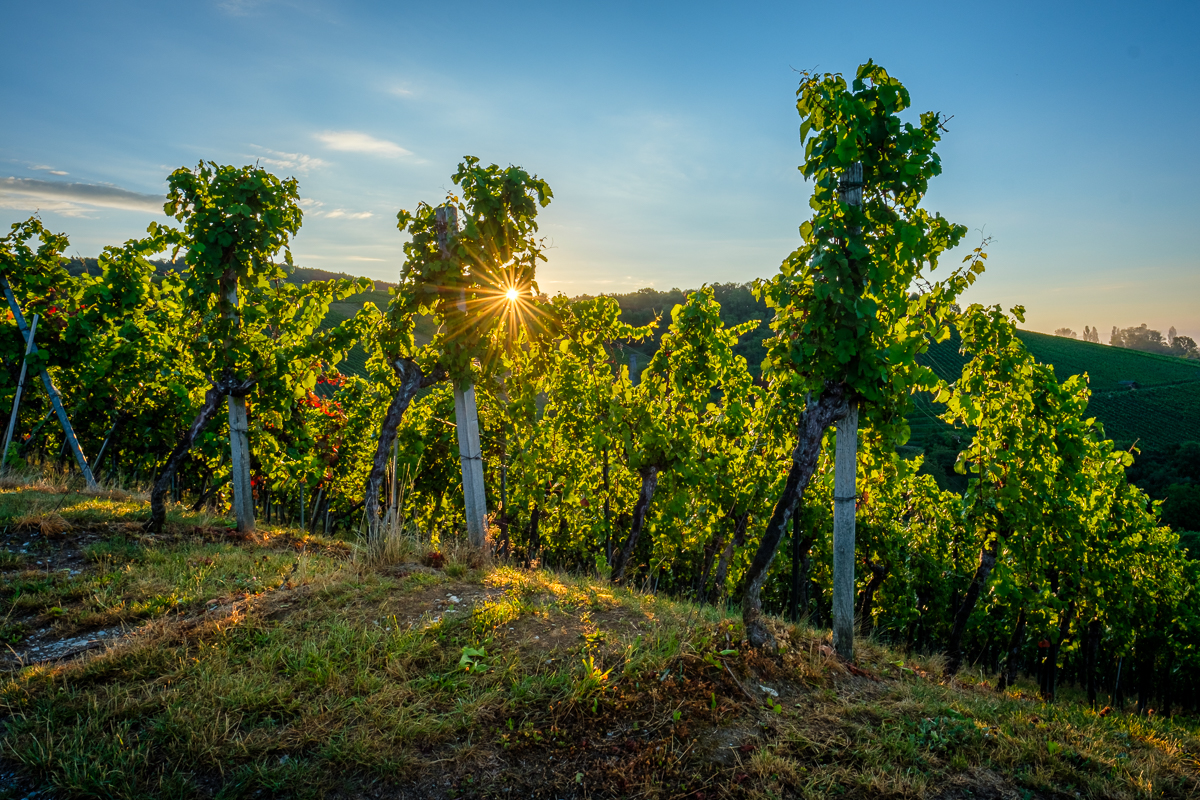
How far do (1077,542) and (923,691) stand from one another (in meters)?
7.29

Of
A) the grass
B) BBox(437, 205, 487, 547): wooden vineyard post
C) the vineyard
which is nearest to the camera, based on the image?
the grass

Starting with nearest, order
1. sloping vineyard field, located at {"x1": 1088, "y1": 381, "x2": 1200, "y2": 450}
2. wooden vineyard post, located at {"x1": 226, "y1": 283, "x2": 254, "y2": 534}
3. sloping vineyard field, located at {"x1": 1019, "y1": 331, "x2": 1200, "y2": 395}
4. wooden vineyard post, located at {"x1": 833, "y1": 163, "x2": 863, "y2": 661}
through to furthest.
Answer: wooden vineyard post, located at {"x1": 833, "y1": 163, "x2": 863, "y2": 661}, wooden vineyard post, located at {"x1": 226, "y1": 283, "x2": 254, "y2": 534}, sloping vineyard field, located at {"x1": 1088, "y1": 381, "x2": 1200, "y2": 450}, sloping vineyard field, located at {"x1": 1019, "y1": 331, "x2": 1200, "y2": 395}

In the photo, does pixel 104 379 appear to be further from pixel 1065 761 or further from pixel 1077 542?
pixel 1077 542

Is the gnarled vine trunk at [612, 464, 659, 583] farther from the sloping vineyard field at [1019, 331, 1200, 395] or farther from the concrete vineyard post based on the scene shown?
the sloping vineyard field at [1019, 331, 1200, 395]

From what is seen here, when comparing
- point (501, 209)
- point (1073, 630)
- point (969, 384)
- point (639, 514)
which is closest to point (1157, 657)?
point (1073, 630)

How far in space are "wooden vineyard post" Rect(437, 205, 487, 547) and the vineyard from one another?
0.04 meters

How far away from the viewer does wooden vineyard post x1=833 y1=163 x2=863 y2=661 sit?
4.73 metres

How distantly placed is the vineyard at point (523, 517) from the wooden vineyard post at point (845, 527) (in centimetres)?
3

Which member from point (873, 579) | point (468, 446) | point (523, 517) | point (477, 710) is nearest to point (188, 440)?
point (468, 446)

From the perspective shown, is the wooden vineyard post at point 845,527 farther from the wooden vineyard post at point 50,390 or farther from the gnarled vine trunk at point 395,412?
the wooden vineyard post at point 50,390

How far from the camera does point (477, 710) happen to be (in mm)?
3229

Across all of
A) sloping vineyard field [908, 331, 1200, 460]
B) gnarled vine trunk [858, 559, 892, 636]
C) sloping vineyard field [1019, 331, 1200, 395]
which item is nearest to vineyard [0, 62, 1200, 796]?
gnarled vine trunk [858, 559, 892, 636]

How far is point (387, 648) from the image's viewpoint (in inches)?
149

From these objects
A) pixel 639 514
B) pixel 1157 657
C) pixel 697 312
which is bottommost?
pixel 1157 657
